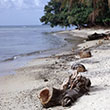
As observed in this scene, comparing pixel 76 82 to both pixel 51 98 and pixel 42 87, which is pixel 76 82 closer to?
pixel 51 98

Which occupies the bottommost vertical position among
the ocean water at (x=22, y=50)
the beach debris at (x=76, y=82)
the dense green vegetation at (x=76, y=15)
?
the ocean water at (x=22, y=50)

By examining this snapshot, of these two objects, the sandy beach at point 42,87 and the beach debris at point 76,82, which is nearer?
the sandy beach at point 42,87

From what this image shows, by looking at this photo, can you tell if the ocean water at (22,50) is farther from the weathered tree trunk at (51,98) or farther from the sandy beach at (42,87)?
Answer: the weathered tree trunk at (51,98)

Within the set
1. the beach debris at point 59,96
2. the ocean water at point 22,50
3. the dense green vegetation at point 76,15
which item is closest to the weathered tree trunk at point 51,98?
the beach debris at point 59,96

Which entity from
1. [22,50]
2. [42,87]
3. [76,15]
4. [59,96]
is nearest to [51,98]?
[59,96]

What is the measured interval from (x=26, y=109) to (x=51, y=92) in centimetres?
63

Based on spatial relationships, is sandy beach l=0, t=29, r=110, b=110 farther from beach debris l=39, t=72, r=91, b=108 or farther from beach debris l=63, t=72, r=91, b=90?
beach debris l=63, t=72, r=91, b=90

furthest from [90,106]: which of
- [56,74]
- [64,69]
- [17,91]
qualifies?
[64,69]

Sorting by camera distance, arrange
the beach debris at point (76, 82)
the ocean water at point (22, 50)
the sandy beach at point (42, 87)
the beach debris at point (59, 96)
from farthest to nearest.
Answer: the ocean water at point (22, 50), the beach debris at point (76, 82), the beach debris at point (59, 96), the sandy beach at point (42, 87)

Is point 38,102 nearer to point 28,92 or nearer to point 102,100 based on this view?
point 28,92

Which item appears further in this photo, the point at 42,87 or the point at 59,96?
the point at 42,87

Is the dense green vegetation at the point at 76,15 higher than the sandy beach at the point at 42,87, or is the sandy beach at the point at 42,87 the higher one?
the dense green vegetation at the point at 76,15

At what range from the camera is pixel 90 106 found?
4.39 metres

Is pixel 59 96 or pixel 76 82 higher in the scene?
pixel 76 82
